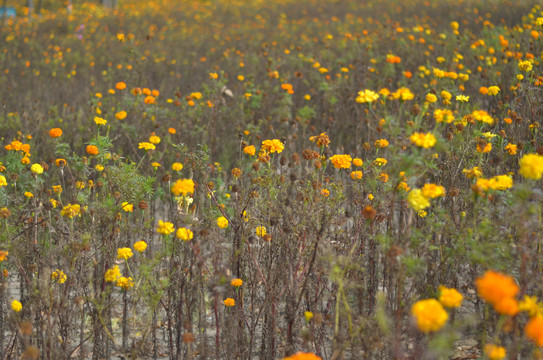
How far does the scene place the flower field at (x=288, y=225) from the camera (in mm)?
2145

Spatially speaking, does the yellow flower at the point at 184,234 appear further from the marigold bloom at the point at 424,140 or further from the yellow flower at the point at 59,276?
the marigold bloom at the point at 424,140

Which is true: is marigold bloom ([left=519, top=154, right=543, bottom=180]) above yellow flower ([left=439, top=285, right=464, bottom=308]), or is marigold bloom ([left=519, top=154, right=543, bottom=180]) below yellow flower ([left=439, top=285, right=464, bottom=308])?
above

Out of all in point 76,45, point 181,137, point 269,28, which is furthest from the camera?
point 269,28

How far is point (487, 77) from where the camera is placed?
18.0 ft

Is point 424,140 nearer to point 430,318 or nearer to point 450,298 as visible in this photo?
point 450,298

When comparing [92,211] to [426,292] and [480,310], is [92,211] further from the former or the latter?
[480,310]

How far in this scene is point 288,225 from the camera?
8.45ft

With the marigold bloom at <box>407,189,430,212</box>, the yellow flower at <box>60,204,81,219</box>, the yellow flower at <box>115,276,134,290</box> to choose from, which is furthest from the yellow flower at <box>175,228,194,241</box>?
the marigold bloom at <box>407,189,430,212</box>

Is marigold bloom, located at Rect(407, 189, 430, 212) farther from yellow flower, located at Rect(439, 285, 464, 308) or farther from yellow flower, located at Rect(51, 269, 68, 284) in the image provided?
yellow flower, located at Rect(51, 269, 68, 284)

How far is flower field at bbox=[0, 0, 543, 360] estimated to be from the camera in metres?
2.14

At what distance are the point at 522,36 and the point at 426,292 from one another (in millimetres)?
5170

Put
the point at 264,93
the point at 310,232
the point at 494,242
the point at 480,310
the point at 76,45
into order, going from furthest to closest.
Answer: the point at 76,45 → the point at 264,93 → the point at 480,310 → the point at 310,232 → the point at 494,242

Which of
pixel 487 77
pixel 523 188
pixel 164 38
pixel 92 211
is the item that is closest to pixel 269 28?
→ pixel 164 38

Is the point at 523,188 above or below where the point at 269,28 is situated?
below
